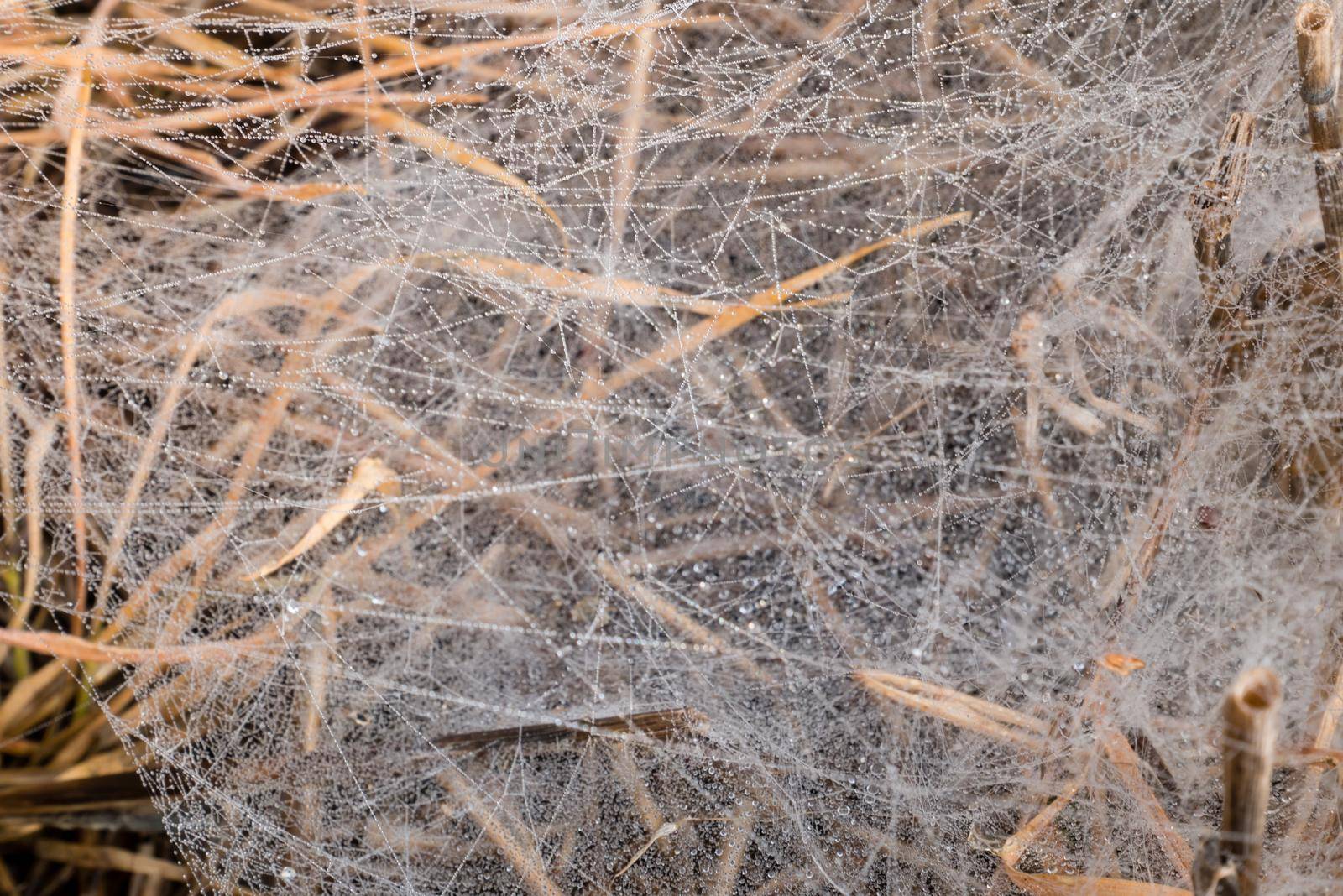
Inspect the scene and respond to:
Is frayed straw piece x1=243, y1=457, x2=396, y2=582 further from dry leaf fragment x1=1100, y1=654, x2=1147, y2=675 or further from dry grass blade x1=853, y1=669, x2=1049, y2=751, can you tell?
A: dry leaf fragment x1=1100, y1=654, x2=1147, y2=675

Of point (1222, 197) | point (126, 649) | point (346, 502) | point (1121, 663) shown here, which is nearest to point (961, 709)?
point (1121, 663)

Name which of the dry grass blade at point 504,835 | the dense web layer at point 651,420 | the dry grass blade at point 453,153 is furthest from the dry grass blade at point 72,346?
the dry grass blade at point 504,835

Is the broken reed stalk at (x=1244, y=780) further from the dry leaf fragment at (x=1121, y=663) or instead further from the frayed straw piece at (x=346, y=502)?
the frayed straw piece at (x=346, y=502)

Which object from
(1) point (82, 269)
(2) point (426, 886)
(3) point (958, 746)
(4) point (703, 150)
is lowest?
(2) point (426, 886)

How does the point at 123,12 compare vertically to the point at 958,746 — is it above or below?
above

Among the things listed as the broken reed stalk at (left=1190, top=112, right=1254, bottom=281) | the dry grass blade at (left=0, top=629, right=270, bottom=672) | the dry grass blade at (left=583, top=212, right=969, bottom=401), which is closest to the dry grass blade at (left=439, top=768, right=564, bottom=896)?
the dry grass blade at (left=0, top=629, right=270, bottom=672)

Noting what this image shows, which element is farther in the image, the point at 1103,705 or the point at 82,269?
the point at 82,269

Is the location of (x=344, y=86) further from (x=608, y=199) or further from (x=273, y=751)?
(x=273, y=751)

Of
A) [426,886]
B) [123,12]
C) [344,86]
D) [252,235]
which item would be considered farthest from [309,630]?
[123,12]
